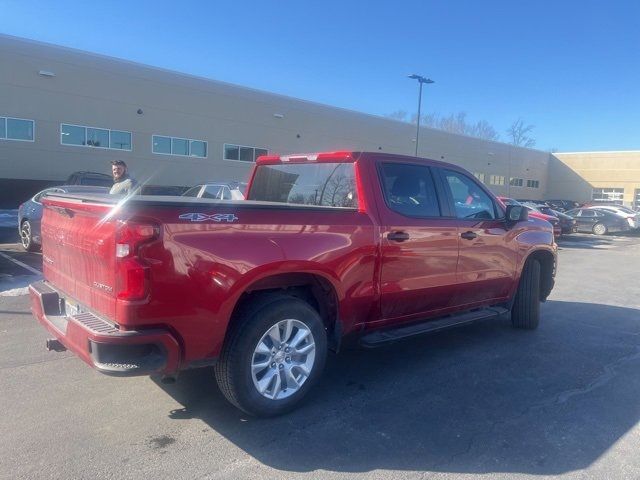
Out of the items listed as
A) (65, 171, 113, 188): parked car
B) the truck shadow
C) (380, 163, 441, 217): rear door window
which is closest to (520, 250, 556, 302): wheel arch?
the truck shadow

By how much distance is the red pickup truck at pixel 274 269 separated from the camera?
123 inches

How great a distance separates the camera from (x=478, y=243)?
17.3 feet

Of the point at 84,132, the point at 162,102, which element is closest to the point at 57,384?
the point at 84,132

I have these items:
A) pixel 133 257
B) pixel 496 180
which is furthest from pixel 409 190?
pixel 496 180

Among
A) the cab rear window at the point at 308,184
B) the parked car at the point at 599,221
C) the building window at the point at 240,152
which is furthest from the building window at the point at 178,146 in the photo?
the cab rear window at the point at 308,184

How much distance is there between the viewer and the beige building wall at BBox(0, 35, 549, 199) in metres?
22.4

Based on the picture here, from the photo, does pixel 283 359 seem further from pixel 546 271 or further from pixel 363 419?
pixel 546 271

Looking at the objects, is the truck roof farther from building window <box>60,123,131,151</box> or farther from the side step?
building window <box>60,123,131,151</box>

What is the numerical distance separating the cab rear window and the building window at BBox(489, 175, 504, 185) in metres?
45.7

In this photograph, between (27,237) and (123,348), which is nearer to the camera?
(123,348)

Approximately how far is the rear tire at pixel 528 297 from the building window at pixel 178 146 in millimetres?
23761

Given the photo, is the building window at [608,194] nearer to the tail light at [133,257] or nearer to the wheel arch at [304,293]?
the wheel arch at [304,293]

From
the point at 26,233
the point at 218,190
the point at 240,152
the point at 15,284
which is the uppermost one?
the point at 240,152

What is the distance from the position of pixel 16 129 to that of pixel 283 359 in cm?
2303
